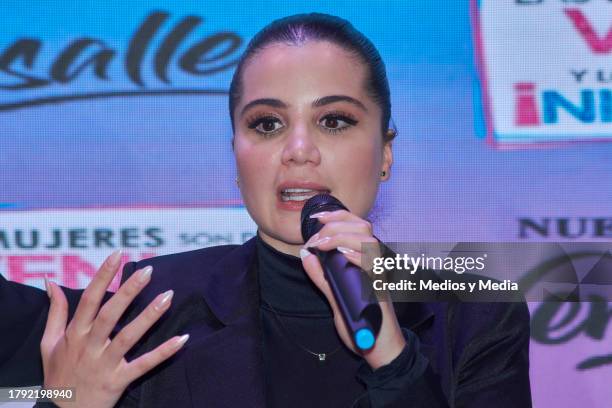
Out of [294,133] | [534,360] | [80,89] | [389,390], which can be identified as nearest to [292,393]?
[389,390]

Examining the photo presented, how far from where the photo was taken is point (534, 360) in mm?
2012

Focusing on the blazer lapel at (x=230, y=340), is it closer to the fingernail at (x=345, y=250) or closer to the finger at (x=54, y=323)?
the finger at (x=54, y=323)

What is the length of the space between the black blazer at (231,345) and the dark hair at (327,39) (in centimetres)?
42

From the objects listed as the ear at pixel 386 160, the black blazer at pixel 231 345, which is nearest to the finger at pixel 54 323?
the black blazer at pixel 231 345

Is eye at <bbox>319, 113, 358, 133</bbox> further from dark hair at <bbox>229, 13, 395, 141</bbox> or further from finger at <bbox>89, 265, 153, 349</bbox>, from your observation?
finger at <bbox>89, 265, 153, 349</bbox>

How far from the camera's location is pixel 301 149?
1.37 meters

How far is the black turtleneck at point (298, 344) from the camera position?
1392 millimetres

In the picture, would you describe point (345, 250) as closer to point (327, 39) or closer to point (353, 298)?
point (353, 298)

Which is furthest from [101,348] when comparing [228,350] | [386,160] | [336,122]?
[386,160]

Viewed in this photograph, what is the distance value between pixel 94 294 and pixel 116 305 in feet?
0.16

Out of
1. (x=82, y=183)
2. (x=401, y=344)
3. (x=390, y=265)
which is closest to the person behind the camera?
(x=401, y=344)

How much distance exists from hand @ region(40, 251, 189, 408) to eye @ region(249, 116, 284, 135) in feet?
1.57

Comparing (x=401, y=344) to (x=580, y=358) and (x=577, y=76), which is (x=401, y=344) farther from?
(x=577, y=76)

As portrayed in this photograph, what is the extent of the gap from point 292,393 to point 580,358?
3.32 feet
